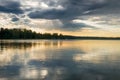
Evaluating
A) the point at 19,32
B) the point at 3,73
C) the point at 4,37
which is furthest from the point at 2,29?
the point at 3,73

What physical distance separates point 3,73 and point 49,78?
184 inches

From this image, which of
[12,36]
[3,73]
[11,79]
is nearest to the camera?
[11,79]

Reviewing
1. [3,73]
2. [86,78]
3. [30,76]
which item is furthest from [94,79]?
[3,73]

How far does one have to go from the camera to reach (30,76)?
65.3 feet

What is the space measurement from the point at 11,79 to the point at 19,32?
17666 centimetres

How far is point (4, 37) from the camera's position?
7018 inches

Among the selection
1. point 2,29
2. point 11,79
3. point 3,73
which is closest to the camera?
point 11,79

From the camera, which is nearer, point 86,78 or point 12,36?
point 86,78

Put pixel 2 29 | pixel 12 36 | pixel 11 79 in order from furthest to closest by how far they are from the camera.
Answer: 1. pixel 12 36
2. pixel 2 29
3. pixel 11 79

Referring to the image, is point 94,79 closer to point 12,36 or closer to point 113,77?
point 113,77

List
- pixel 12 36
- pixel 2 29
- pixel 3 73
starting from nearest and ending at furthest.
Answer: pixel 3 73 → pixel 2 29 → pixel 12 36

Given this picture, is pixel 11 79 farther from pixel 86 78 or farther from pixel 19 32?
pixel 19 32

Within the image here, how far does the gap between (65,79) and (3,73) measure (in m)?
5.91

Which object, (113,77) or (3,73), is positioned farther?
(3,73)
